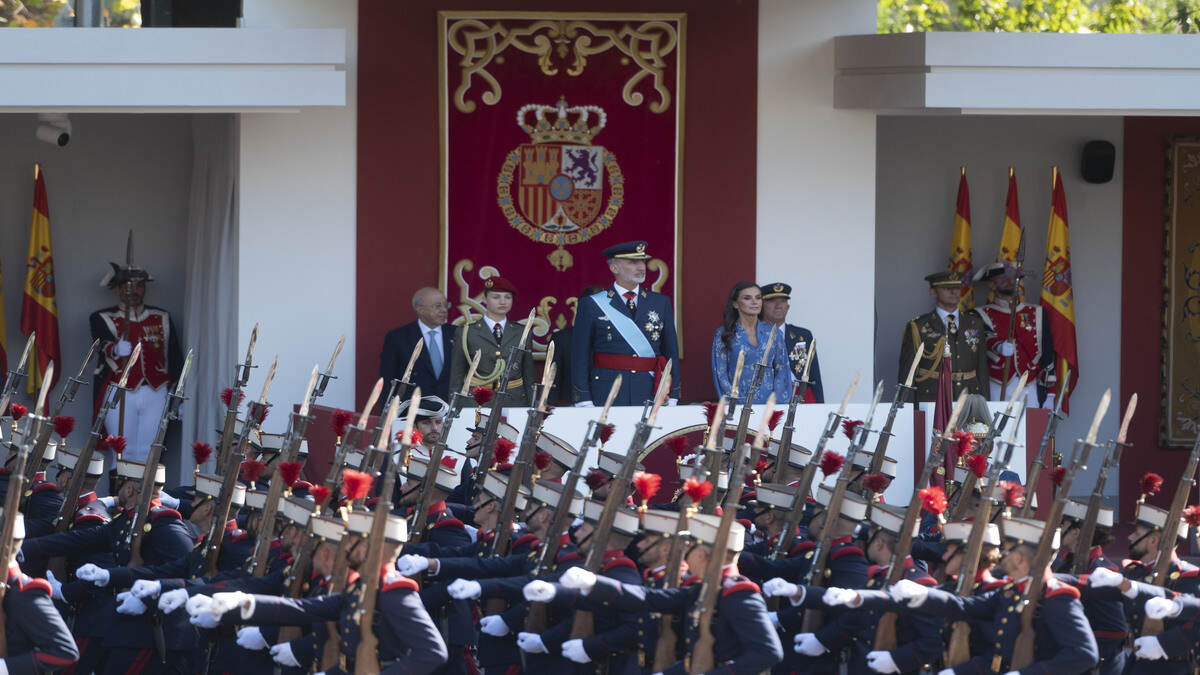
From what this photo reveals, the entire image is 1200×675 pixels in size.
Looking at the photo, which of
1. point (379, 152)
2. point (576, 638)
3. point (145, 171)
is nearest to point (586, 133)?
point (379, 152)

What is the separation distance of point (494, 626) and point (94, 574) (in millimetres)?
1693

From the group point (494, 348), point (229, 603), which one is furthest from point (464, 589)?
point (494, 348)

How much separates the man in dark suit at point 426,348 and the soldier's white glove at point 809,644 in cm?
414

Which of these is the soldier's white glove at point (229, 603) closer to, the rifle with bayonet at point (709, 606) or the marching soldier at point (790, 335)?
the rifle with bayonet at point (709, 606)

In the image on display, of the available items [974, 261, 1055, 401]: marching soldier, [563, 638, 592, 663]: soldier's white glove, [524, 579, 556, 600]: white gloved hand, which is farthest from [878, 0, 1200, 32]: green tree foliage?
[524, 579, 556, 600]: white gloved hand

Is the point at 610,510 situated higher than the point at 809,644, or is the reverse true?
the point at 610,510

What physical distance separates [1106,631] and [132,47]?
635 cm

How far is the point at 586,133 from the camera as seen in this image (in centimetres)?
1215

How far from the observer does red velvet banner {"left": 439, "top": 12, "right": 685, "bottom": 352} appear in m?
12.0

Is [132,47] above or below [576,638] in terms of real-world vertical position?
above

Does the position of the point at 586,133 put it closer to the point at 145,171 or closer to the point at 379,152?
the point at 379,152

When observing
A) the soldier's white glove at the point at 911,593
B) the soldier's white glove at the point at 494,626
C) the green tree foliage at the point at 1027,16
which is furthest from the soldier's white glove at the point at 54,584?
the green tree foliage at the point at 1027,16

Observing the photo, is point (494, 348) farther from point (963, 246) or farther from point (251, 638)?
point (963, 246)

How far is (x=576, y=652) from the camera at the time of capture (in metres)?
7.33
